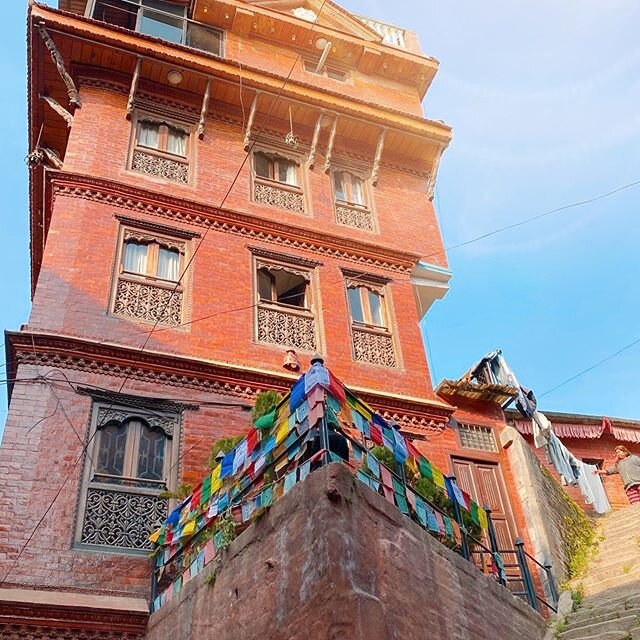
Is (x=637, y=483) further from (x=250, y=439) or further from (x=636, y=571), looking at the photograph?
(x=250, y=439)

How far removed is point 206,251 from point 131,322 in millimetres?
2326

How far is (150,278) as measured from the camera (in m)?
12.8

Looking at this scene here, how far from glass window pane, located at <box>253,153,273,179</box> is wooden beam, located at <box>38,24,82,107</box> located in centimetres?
380

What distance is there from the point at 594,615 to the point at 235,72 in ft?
40.2

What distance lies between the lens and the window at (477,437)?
46.6 ft

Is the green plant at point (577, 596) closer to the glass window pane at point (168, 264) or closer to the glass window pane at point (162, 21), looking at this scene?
the glass window pane at point (168, 264)

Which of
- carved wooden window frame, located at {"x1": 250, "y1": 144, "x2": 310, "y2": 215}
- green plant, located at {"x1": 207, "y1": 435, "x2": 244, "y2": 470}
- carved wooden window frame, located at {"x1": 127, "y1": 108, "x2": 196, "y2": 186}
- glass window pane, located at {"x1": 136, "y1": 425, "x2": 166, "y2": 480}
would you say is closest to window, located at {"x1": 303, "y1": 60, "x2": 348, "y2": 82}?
carved wooden window frame, located at {"x1": 250, "y1": 144, "x2": 310, "y2": 215}

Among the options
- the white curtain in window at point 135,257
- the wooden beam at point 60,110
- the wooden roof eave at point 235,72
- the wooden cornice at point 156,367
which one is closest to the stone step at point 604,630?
the wooden cornice at point 156,367

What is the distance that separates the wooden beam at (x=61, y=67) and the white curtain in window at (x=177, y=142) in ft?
6.21

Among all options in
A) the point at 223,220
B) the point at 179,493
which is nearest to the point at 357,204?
the point at 223,220

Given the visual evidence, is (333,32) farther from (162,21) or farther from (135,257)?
(135,257)

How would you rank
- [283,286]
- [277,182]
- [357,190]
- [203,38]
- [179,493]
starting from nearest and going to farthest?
[179,493]
[283,286]
[277,182]
[357,190]
[203,38]

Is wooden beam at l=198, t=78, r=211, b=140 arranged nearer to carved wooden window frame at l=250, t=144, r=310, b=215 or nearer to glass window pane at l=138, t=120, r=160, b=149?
glass window pane at l=138, t=120, r=160, b=149

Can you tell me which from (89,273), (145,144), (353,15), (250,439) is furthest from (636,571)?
(353,15)
